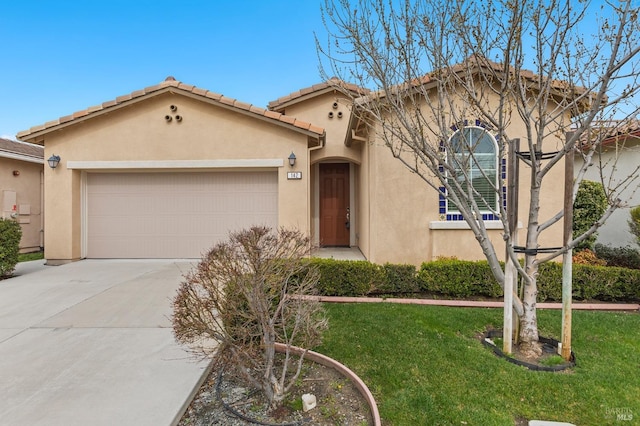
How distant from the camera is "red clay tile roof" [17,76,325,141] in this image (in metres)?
8.66

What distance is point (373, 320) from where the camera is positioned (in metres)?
5.12

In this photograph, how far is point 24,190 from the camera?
37.8 ft

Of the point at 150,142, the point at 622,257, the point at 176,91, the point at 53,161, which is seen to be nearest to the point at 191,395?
the point at 150,142

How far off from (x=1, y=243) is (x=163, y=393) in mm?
7404

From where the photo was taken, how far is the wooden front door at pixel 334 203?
11484mm

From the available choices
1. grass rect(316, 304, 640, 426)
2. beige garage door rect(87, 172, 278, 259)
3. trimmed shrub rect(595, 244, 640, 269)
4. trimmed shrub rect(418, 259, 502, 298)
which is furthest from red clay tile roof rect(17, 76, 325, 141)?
trimmed shrub rect(595, 244, 640, 269)

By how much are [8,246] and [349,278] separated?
8034 mm

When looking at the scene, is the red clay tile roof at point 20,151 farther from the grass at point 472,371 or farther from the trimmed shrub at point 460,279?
the trimmed shrub at point 460,279

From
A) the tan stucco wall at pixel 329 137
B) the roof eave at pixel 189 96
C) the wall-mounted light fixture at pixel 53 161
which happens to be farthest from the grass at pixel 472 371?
the wall-mounted light fixture at pixel 53 161

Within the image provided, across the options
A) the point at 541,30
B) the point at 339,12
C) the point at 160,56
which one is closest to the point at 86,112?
the point at 160,56

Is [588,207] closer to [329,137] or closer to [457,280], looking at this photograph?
[457,280]

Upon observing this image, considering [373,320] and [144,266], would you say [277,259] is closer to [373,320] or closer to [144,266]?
[373,320]

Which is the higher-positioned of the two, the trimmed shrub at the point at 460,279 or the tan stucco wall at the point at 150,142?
the tan stucco wall at the point at 150,142

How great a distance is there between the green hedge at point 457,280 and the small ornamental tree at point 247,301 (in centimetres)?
311
